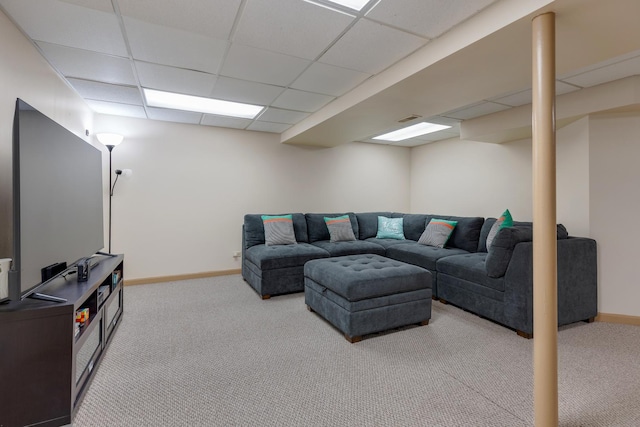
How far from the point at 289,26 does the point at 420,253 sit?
9.51ft

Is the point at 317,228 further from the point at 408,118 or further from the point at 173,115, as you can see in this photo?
the point at 173,115

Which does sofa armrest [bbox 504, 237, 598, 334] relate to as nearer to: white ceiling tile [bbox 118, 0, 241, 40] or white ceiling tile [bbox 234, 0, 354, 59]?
white ceiling tile [bbox 234, 0, 354, 59]

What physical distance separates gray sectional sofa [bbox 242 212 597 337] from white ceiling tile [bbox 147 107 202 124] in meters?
1.50

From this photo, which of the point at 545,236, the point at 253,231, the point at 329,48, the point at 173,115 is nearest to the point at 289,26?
the point at 329,48

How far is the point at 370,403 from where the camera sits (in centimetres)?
169

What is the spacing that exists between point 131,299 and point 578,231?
16.2 feet

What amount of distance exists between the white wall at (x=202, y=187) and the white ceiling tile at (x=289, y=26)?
2570mm

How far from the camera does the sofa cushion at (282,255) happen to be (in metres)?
3.56

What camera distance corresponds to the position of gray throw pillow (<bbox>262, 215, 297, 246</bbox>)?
417 cm

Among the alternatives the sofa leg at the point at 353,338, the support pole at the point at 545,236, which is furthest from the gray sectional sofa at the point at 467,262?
the sofa leg at the point at 353,338

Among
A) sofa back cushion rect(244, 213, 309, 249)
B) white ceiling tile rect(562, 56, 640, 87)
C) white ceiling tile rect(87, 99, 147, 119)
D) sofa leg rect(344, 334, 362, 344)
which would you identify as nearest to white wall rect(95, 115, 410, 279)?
white ceiling tile rect(87, 99, 147, 119)

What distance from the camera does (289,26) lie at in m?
1.98

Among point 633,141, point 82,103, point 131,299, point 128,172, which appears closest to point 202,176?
point 128,172

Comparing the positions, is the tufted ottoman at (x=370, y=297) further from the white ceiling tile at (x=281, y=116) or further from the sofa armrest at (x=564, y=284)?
→ the white ceiling tile at (x=281, y=116)
